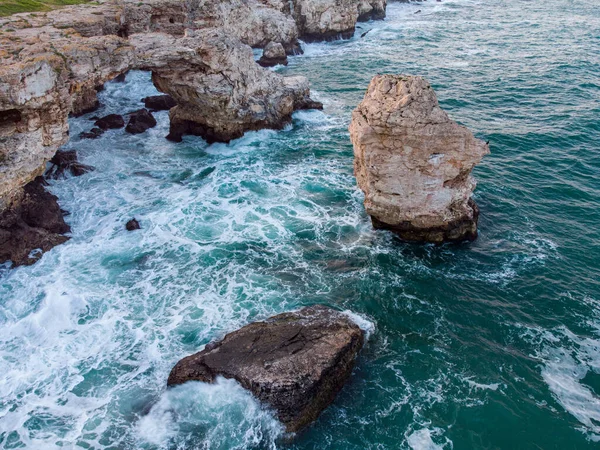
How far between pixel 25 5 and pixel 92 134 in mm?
10330

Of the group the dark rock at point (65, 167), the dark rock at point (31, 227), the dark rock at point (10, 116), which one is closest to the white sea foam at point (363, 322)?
the dark rock at point (31, 227)

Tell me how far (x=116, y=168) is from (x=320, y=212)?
46.6 feet

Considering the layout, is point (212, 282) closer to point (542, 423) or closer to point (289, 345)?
point (289, 345)

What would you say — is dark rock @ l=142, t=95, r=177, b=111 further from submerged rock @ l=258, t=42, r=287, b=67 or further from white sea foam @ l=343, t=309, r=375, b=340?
white sea foam @ l=343, t=309, r=375, b=340

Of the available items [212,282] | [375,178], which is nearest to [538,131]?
[375,178]

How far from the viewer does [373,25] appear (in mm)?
68062

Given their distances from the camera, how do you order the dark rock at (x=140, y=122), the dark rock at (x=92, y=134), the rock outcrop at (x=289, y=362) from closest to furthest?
1. the rock outcrop at (x=289, y=362)
2. the dark rock at (x=92, y=134)
3. the dark rock at (x=140, y=122)

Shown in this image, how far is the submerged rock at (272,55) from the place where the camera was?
161ft

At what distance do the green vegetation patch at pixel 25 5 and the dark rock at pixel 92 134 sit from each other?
8674mm

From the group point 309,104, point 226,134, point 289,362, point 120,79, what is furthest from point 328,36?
point 289,362

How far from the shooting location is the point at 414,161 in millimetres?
21297

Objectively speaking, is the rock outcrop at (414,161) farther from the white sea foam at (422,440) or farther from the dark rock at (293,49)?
the dark rock at (293,49)

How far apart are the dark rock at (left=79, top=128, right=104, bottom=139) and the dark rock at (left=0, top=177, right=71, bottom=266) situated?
9257 mm

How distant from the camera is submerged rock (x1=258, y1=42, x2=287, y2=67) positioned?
49.1 meters
